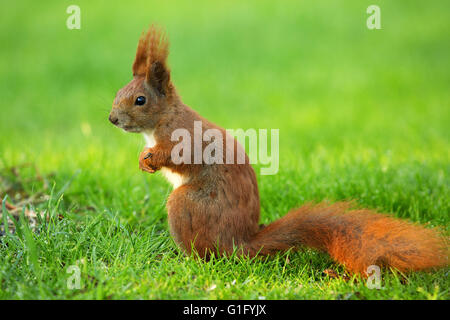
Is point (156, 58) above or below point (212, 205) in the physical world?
above

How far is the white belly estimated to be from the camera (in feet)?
8.60

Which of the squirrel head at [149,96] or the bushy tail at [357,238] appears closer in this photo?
the bushy tail at [357,238]

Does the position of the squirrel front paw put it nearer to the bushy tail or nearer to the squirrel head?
the squirrel head

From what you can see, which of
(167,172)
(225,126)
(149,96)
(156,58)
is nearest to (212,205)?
(167,172)

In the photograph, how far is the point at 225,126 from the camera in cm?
596

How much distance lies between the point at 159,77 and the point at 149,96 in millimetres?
112

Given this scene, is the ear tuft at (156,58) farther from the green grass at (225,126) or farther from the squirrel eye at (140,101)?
the green grass at (225,126)

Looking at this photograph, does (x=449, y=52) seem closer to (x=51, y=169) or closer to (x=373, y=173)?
(x=373, y=173)

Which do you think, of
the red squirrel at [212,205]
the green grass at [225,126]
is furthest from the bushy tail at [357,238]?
the green grass at [225,126]

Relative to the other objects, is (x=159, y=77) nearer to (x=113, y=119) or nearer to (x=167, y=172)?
(x=113, y=119)

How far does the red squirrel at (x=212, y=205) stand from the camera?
2.48m

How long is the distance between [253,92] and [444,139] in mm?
2669
